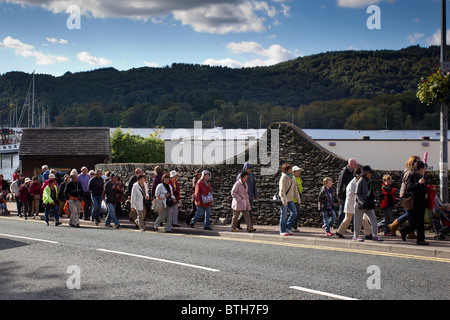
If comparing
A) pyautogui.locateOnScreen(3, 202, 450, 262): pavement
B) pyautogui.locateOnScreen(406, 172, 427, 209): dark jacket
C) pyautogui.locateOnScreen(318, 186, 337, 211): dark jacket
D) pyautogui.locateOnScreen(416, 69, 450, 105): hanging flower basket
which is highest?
pyautogui.locateOnScreen(416, 69, 450, 105): hanging flower basket

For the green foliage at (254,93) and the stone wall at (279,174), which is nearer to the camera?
the stone wall at (279,174)

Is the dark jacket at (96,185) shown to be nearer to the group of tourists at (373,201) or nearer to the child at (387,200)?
the group of tourists at (373,201)

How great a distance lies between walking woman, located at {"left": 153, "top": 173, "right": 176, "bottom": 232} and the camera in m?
14.2

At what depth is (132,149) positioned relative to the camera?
37.1 metres

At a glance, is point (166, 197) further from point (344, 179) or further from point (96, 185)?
point (344, 179)

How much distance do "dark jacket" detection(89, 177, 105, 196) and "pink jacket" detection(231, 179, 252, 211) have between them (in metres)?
5.56

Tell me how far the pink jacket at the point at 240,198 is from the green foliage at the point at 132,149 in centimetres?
2429

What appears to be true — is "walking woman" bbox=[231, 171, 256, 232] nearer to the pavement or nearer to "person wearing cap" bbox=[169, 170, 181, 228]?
the pavement

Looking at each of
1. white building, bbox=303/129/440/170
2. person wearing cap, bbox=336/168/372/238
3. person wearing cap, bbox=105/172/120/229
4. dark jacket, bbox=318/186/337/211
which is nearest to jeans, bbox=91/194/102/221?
person wearing cap, bbox=105/172/120/229

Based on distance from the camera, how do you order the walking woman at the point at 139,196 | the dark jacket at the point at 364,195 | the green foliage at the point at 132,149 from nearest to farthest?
1. the dark jacket at the point at 364,195
2. the walking woman at the point at 139,196
3. the green foliage at the point at 132,149

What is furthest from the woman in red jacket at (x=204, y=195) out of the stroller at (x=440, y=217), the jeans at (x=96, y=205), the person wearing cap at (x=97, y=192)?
the stroller at (x=440, y=217)

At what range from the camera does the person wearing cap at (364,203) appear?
442 inches

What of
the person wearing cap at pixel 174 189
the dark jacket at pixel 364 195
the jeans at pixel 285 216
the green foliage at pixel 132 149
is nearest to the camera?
the dark jacket at pixel 364 195
